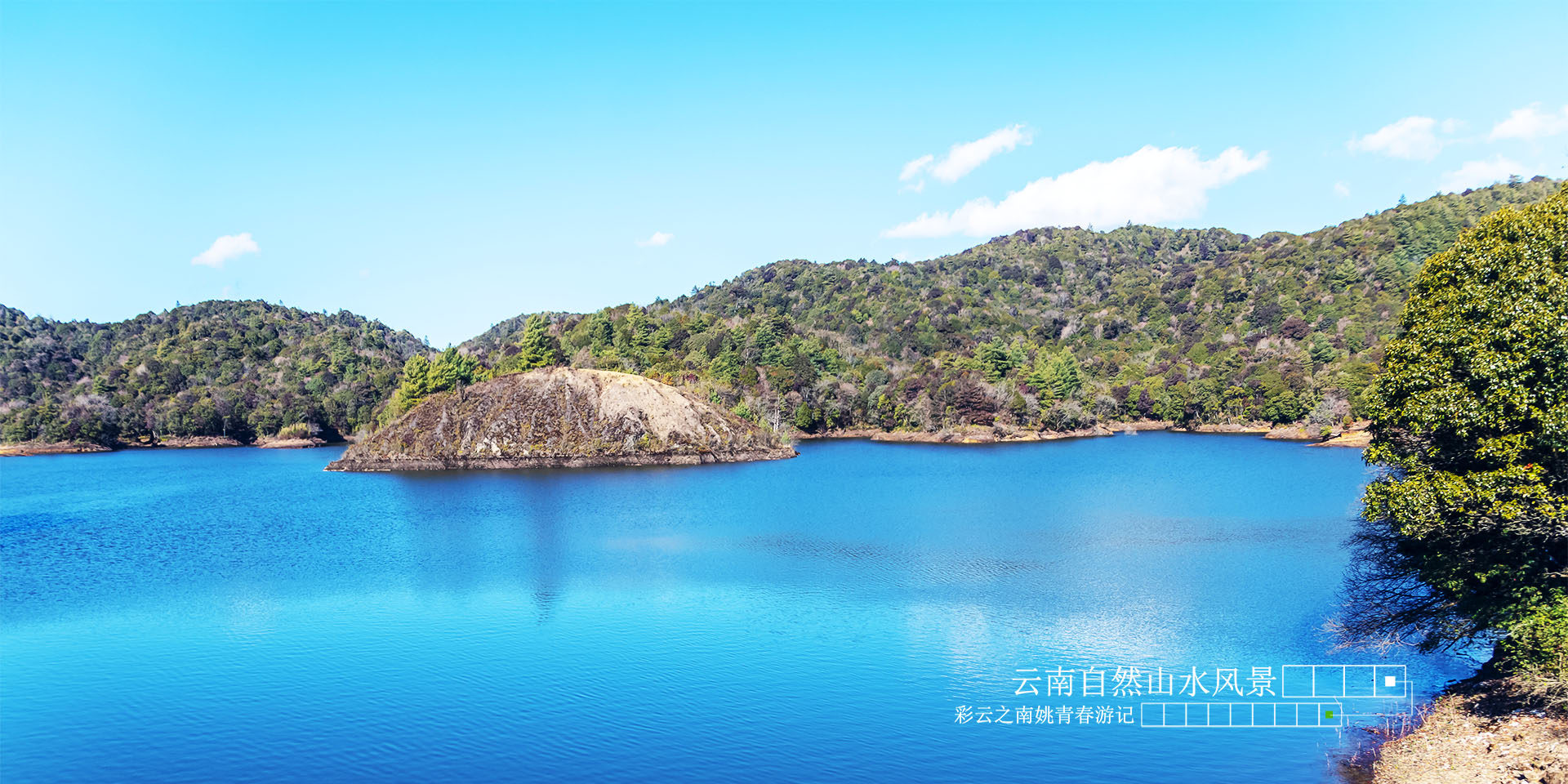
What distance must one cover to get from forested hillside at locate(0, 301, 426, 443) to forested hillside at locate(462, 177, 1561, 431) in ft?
88.3

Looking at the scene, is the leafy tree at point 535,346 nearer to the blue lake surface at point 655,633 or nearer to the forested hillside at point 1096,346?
the forested hillside at point 1096,346

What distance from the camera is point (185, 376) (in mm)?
151250

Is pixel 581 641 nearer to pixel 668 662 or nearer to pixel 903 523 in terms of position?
pixel 668 662

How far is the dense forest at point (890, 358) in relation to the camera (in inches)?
4889

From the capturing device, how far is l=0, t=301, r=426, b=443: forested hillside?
13388 cm

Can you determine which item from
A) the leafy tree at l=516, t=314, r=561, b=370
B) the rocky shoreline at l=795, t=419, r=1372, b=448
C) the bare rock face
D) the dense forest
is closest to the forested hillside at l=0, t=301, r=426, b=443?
the dense forest

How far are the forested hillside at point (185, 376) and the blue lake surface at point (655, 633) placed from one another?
8070 cm

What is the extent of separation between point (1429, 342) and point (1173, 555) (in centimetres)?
1931

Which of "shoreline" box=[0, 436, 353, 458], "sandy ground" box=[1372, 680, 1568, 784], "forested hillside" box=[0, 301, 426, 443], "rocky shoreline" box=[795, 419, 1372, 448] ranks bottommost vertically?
"sandy ground" box=[1372, 680, 1568, 784]

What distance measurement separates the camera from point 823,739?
69.0 feet

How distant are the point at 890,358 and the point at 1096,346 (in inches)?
1621

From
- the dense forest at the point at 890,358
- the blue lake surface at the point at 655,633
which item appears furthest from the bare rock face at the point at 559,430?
the blue lake surface at the point at 655,633

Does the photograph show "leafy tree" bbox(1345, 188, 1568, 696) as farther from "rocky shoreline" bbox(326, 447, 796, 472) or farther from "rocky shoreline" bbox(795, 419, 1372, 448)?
"rocky shoreline" bbox(795, 419, 1372, 448)

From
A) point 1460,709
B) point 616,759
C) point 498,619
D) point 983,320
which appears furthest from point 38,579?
point 983,320
